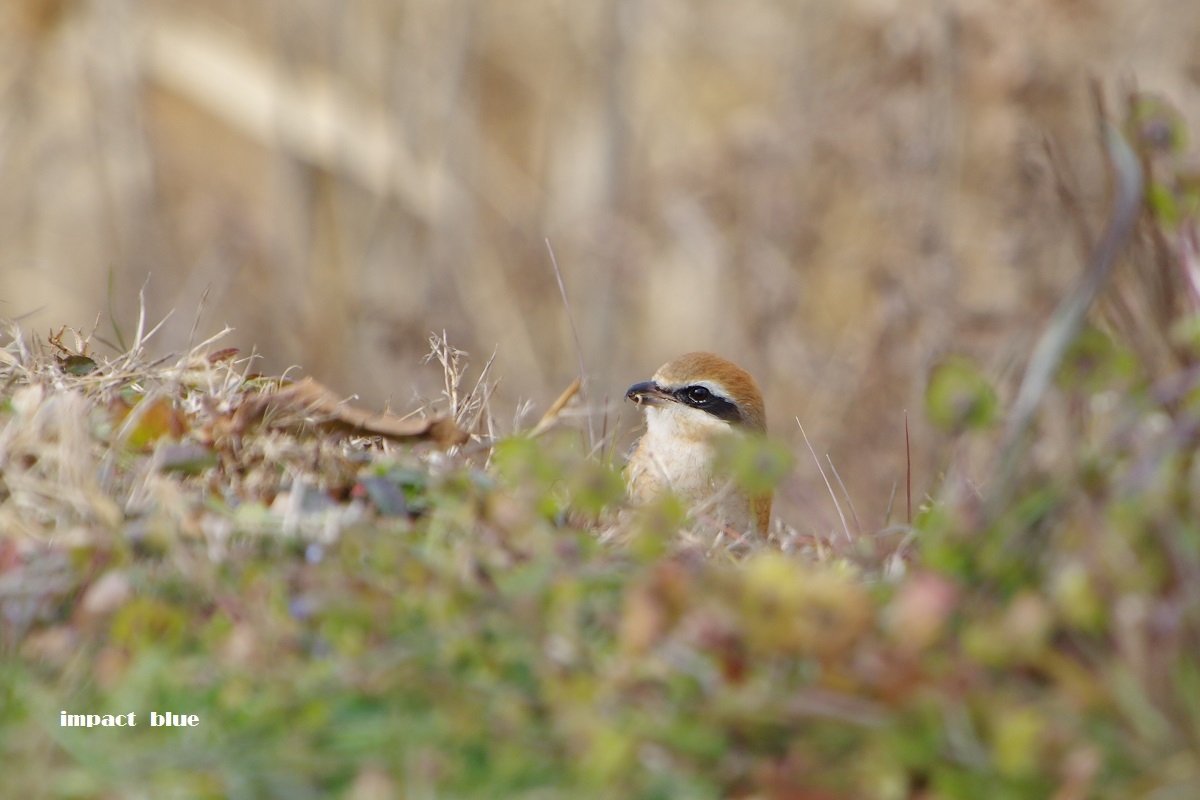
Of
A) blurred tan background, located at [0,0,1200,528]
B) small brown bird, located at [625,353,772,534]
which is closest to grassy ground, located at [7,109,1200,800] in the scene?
small brown bird, located at [625,353,772,534]

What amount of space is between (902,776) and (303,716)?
1.04 m

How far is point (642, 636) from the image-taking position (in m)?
2.26

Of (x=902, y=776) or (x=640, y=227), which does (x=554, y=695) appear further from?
(x=640, y=227)

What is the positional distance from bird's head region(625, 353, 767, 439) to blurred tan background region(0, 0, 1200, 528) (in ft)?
7.91

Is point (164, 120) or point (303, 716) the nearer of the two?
point (303, 716)

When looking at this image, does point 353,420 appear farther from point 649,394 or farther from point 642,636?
point 649,394

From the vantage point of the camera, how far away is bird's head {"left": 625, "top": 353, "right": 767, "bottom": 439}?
18.0ft

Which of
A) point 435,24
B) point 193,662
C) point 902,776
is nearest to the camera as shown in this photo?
point 902,776

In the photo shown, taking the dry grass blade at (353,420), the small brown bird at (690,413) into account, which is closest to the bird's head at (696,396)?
the small brown bird at (690,413)

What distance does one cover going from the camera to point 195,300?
1037cm

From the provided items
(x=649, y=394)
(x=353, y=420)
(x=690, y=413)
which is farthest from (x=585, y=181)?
(x=353, y=420)

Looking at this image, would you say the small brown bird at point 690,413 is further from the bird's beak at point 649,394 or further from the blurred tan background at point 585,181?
the blurred tan background at point 585,181

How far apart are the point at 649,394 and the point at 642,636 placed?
3323 mm

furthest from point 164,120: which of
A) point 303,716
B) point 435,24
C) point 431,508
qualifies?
point 303,716
